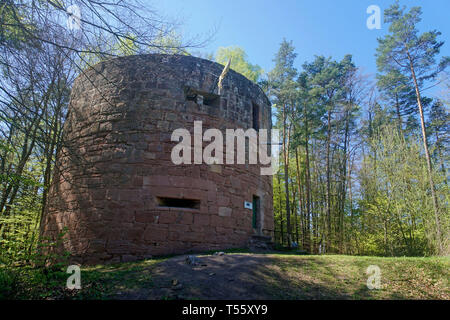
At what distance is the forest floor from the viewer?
390cm

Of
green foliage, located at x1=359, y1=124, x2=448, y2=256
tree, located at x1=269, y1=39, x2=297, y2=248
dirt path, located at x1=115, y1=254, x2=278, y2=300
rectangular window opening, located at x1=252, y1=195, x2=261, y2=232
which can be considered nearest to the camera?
dirt path, located at x1=115, y1=254, x2=278, y2=300

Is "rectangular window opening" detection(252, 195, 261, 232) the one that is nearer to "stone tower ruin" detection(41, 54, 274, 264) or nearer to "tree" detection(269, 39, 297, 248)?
"stone tower ruin" detection(41, 54, 274, 264)

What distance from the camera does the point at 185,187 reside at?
6734 millimetres

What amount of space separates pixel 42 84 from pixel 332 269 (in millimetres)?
5782

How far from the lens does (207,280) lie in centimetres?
431

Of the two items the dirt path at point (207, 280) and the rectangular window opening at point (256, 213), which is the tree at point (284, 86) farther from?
the dirt path at point (207, 280)

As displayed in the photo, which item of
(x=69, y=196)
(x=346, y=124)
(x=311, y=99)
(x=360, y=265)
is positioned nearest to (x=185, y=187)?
(x=69, y=196)

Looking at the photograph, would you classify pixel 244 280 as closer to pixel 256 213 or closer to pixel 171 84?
pixel 256 213

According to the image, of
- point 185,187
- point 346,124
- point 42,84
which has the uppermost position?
point 346,124

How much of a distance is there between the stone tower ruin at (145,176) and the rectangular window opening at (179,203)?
0.02 metres

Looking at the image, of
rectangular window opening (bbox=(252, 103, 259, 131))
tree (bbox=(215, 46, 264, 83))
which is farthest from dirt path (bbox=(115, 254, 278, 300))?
tree (bbox=(215, 46, 264, 83))

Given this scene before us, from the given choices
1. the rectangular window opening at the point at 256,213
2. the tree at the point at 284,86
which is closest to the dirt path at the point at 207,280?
the rectangular window opening at the point at 256,213
